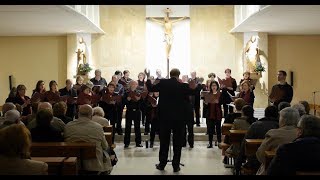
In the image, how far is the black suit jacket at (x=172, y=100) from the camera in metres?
6.88

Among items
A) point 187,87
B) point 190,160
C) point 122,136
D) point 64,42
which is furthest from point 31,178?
point 64,42

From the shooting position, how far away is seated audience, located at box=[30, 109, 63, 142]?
5168mm

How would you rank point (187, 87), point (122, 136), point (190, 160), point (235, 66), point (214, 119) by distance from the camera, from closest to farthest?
point (187, 87), point (190, 160), point (214, 119), point (122, 136), point (235, 66)

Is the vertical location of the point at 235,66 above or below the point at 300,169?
above

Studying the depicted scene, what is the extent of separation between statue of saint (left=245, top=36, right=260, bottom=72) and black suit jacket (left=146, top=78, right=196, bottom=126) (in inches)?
281

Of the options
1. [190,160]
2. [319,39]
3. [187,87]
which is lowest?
[190,160]

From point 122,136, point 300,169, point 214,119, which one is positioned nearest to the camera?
point 300,169

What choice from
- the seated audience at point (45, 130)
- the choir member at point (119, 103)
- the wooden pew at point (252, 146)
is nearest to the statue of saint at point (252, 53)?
the choir member at point (119, 103)

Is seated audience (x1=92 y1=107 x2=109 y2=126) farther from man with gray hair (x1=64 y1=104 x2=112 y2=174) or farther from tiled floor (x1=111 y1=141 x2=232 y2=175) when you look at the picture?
man with gray hair (x1=64 y1=104 x2=112 y2=174)

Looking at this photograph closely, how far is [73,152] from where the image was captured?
499 centimetres

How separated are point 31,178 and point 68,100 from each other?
6368 mm

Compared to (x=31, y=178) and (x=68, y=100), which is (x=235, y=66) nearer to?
(x=68, y=100)

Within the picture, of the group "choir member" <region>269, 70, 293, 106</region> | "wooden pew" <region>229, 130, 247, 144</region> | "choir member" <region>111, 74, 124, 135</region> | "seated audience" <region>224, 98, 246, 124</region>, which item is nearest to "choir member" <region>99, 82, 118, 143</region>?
"choir member" <region>111, 74, 124, 135</region>

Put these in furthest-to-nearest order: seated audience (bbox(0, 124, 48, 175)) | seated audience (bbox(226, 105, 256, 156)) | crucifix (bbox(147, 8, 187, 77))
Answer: crucifix (bbox(147, 8, 187, 77)), seated audience (bbox(226, 105, 256, 156)), seated audience (bbox(0, 124, 48, 175))
